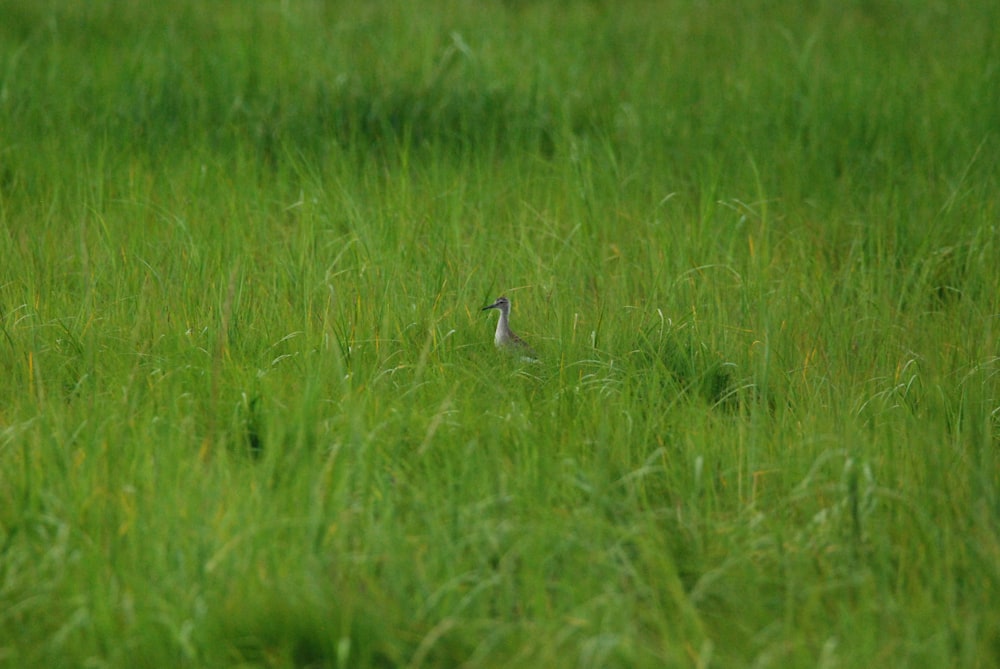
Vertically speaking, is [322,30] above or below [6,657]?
above

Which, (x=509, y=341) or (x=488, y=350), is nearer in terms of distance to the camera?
(x=509, y=341)

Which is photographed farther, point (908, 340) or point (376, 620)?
point (908, 340)

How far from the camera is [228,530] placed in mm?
2422

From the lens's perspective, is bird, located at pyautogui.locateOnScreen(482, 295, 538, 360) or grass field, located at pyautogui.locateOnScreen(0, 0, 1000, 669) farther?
bird, located at pyautogui.locateOnScreen(482, 295, 538, 360)

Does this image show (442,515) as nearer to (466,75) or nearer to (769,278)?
(769,278)

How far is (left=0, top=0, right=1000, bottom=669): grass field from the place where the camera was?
2.28 m

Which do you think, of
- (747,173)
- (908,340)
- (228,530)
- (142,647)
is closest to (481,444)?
(228,530)

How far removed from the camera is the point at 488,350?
3.57m

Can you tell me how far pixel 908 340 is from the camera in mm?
3684

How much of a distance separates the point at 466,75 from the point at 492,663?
406 cm

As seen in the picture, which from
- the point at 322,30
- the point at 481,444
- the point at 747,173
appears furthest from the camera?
the point at 322,30

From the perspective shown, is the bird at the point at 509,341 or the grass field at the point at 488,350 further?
the bird at the point at 509,341

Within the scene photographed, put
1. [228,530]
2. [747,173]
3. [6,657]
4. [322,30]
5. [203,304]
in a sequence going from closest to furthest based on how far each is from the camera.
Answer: [6,657] → [228,530] → [203,304] → [747,173] → [322,30]

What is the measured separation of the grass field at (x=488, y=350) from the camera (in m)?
2.28
